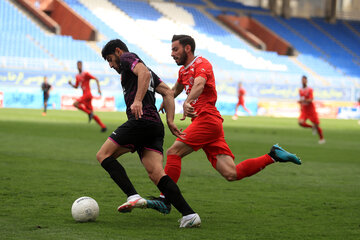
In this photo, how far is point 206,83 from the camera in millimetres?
6926

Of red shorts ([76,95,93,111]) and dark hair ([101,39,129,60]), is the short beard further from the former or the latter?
red shorts ([76,95,93,111])

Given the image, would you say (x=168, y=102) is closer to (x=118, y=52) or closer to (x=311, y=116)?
(x=118, y=52)

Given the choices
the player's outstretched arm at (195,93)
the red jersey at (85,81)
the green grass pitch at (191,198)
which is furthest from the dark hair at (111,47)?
the red jersey at (85,81)

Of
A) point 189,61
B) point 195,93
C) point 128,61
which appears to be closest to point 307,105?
point 189,61

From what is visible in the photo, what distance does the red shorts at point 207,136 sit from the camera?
679 centimetres

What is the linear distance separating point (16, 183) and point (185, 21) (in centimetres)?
4338

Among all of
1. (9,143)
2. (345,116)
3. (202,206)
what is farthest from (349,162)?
(345,116)

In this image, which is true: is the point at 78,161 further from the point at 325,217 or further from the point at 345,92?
the point at 345,92

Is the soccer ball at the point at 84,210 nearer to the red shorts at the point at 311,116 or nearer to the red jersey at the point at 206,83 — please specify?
the red jersey at the point at 206,83

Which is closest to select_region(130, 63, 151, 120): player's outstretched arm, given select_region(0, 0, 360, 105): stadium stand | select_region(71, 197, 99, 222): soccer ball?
select_region(71, 197, 99, 222): soccer ball

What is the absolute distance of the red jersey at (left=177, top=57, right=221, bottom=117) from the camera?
267 inches

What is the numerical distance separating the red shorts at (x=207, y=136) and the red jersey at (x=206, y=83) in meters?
0.10

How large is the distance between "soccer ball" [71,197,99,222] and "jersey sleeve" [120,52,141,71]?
4.46 ft

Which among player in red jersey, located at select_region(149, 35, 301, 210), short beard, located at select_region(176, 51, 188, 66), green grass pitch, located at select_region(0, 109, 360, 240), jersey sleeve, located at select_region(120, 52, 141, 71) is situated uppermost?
jersey sleeve, located at select_region(120, 52, 141, 71)
